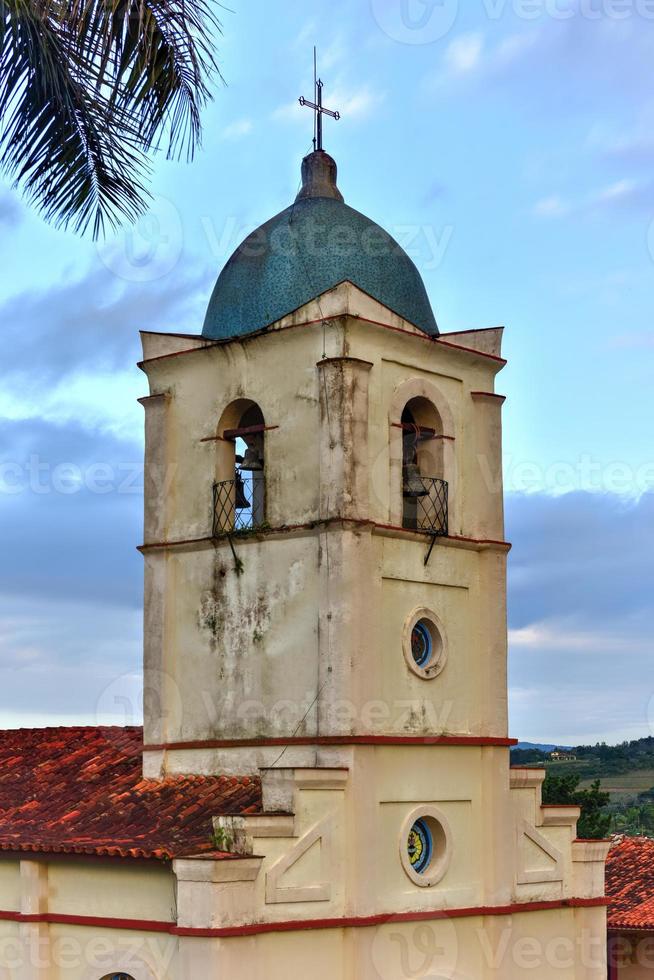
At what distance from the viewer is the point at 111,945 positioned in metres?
16.5

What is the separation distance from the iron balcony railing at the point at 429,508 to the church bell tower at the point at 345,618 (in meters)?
0.03

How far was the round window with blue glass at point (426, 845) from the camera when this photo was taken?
17.2 meters

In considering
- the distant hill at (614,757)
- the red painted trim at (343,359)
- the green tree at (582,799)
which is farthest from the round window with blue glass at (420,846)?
the distant hill at (614,757)

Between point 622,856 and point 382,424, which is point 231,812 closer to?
point 382,424

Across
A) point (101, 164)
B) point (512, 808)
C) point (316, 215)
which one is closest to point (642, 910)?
point (512, 808)

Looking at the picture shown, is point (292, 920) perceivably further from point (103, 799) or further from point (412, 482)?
point (412, 482)

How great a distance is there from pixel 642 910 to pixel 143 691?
10965 millimetres

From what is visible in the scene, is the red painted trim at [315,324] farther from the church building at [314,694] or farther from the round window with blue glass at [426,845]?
the round window with blue glass at [426,845]

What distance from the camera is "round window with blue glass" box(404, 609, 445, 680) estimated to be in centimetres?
1770

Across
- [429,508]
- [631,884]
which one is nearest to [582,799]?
[631,884]

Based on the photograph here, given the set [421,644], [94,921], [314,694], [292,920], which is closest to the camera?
[292,920]

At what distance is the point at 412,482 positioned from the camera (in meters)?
18.4

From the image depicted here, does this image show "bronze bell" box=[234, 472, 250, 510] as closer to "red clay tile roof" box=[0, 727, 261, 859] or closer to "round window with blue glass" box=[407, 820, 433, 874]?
"red clay tile roof" box=[0, 727, 261, 859]

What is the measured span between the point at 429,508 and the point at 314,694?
121 inches
